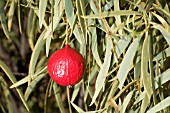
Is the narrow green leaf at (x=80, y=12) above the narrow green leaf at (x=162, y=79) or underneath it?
above

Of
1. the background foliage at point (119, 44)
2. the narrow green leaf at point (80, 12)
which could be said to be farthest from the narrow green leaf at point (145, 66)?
the narrow green leaf at point (80, 12)

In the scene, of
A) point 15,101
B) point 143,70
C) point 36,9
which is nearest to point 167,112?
point 143,70

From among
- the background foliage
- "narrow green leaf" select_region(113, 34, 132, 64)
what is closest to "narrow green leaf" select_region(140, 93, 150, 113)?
the background foliage

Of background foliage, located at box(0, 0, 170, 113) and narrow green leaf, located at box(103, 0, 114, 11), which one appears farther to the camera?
narrow green leaf, located at box(103, 0, 114, 11)

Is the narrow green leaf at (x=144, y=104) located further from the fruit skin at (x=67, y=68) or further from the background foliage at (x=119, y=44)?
the fruit skin at (x=67, y=68)

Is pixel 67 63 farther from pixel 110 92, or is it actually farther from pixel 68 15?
pixel 110 92

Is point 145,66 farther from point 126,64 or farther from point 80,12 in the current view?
point 80,12

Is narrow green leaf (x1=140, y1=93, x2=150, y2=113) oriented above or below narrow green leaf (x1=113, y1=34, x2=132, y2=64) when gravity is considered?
below

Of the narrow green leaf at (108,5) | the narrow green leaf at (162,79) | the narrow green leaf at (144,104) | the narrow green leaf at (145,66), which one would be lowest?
the narrow green leaf at (144,104)

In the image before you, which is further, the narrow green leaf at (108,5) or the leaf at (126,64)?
the narrow green leaf at (108,5)

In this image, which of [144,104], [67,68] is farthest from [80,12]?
[144,104]

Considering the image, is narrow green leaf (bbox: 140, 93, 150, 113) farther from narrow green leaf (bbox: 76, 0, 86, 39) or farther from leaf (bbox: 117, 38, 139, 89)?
narrow green leaf (bbox: 76, 0, 86, 39)
